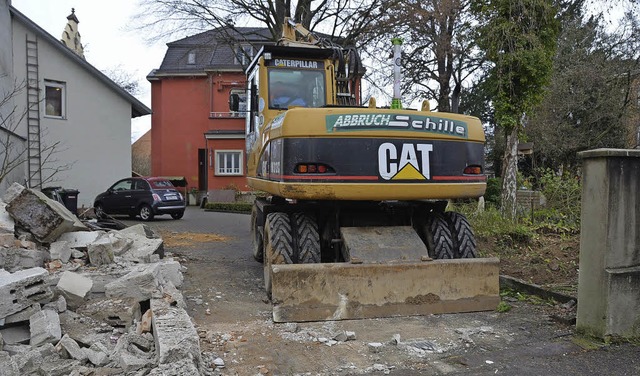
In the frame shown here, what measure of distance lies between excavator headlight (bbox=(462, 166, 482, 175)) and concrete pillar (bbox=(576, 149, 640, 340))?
125 cm

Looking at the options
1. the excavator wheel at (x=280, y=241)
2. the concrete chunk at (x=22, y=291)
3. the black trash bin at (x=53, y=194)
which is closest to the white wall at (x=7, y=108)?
the black trash bin at (x=53, y=194)

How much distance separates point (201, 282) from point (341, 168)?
10.4 ft

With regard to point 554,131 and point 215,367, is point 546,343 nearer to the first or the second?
point 215,367

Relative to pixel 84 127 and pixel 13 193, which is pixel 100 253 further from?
pixel 84 127

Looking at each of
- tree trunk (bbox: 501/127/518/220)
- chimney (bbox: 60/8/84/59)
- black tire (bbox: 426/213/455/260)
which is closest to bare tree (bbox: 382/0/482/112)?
tree trunk (bbox: 501/127/518/220)

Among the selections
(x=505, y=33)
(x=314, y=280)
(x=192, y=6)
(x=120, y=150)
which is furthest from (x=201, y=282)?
(x=192, y=6)

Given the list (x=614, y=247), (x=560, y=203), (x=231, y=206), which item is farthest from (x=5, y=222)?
(x=231, y=206)

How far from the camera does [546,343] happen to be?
15.5ft

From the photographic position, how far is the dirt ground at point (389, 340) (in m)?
4.17

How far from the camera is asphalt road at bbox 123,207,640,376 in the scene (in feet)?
13.6

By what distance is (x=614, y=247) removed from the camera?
468 cm

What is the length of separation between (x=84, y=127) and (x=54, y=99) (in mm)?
1307

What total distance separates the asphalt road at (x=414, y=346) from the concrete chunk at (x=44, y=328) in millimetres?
1183

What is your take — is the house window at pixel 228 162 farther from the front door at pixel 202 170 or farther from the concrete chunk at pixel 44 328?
the concrete chunk at pixel 44 328
